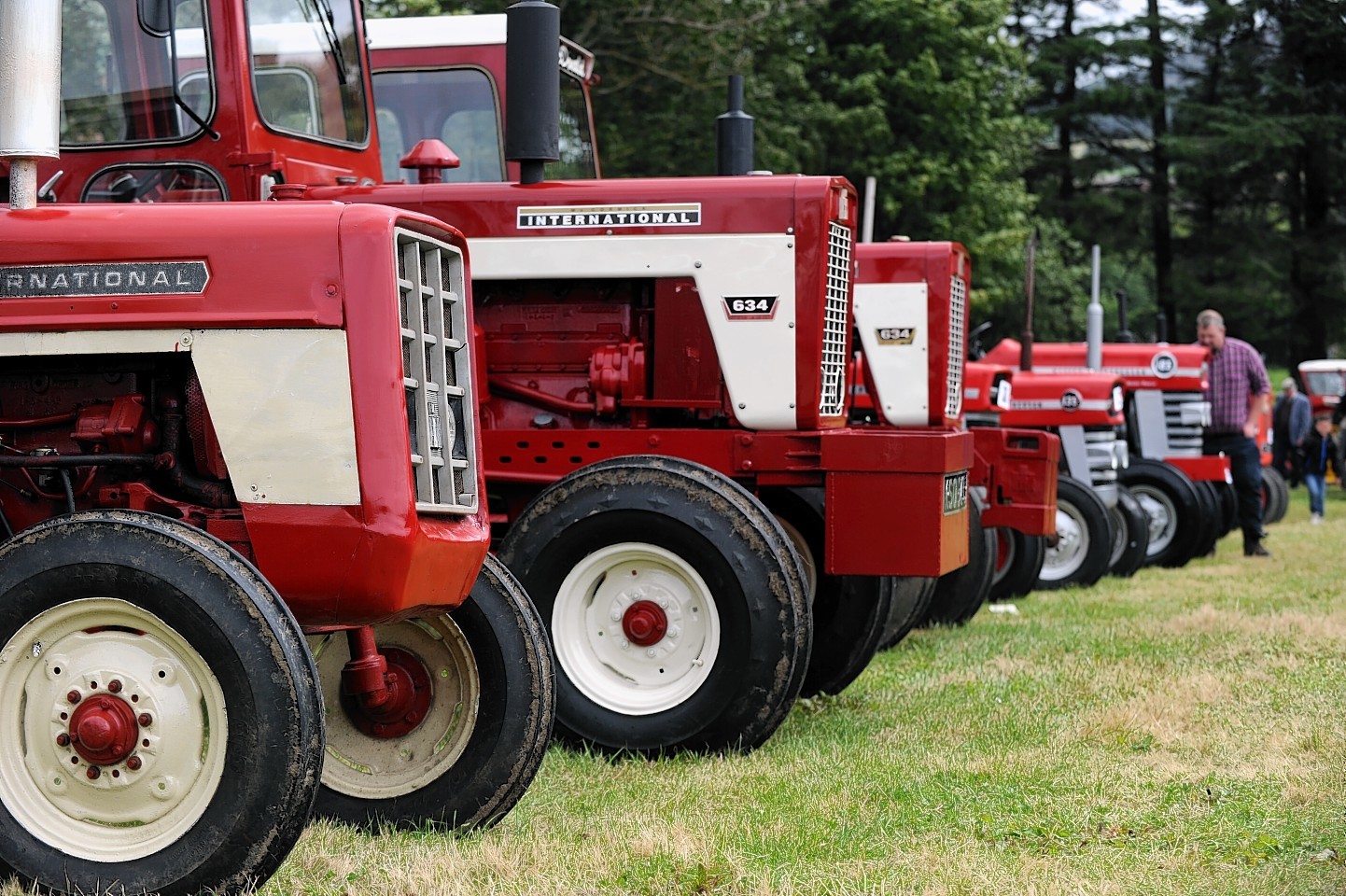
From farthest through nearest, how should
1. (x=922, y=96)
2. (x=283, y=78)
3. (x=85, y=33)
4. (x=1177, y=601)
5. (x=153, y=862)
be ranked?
1. (x=922, y=96)
2. (x=1177, y=601)
3. (x=283, y=78)
4. (x=85, y=33)
5. (x=153, y=862)

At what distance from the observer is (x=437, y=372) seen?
4.42 m

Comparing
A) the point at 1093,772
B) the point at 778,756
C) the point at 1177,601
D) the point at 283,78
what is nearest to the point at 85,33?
the point at 283,78

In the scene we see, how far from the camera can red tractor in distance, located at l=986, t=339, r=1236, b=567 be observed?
1390cm

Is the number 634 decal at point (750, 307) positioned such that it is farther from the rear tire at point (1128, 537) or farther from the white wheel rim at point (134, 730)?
the rear tire at point (1128, 537)

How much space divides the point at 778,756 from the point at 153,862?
8.50 ft

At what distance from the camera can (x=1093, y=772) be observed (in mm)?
5785

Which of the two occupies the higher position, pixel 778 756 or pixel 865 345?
pixel 865 345

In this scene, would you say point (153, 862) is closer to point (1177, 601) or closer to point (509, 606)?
point (509, 606)

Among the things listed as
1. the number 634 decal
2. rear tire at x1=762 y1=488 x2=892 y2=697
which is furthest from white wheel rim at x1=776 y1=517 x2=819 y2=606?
the number 634 decal

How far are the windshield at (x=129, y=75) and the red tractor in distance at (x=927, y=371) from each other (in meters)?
3.80

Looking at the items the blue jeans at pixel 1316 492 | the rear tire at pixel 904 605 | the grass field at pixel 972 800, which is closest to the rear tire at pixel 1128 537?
the grass field at pixel 972 800

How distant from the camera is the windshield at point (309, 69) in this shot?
20.1 feet

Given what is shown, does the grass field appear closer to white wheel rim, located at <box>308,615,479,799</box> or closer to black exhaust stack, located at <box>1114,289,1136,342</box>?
white wheel rim, located at <box>308,615,479,799</box>

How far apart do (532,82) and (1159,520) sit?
897 centimetres
